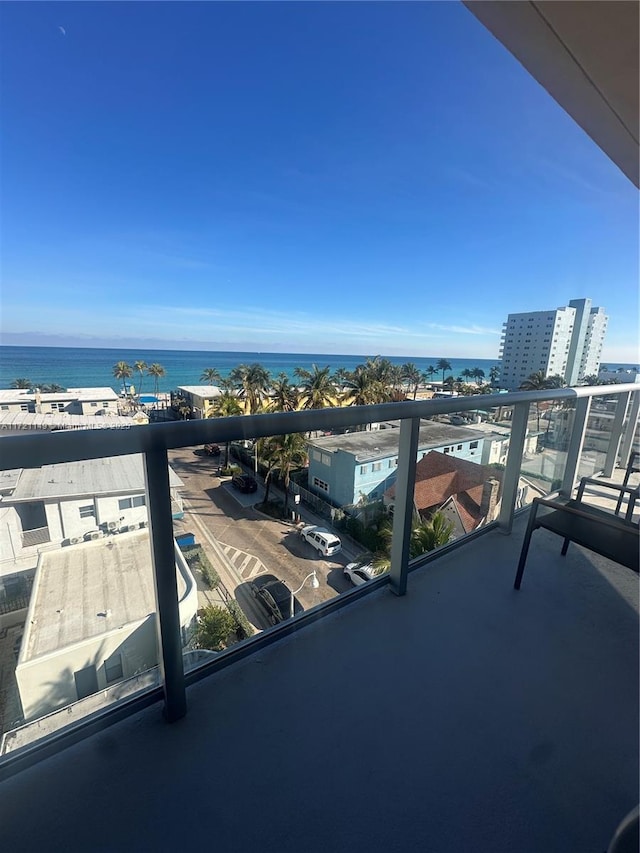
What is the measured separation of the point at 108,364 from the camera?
176ft

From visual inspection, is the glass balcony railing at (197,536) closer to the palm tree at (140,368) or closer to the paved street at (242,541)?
the paved street at (242,541)

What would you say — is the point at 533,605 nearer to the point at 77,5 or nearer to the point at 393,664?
the point at 393,664

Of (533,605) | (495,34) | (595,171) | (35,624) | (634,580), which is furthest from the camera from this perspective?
(595,171)

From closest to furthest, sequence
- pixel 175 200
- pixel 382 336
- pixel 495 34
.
→ pixel 495 34 < pixel 175 200 < pixel 382 336

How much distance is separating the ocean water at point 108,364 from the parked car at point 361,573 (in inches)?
1431

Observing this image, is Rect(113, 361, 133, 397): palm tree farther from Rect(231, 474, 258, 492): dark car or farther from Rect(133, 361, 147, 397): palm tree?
Rect(231, 474, 258, 492): dark car

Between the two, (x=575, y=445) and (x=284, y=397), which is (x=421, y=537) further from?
(x=284, y=397)

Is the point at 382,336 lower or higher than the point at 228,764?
higher

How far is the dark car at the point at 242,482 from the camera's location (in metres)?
1.18

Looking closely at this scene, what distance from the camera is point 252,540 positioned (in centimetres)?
151

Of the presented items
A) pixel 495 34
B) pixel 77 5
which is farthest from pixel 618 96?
pixel 77 5

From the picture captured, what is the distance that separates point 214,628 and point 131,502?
666 mm

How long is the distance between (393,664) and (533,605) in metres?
0.86

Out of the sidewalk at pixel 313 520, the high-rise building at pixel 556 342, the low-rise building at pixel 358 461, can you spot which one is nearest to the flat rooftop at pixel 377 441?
the low-rise building at pixel 358 461
